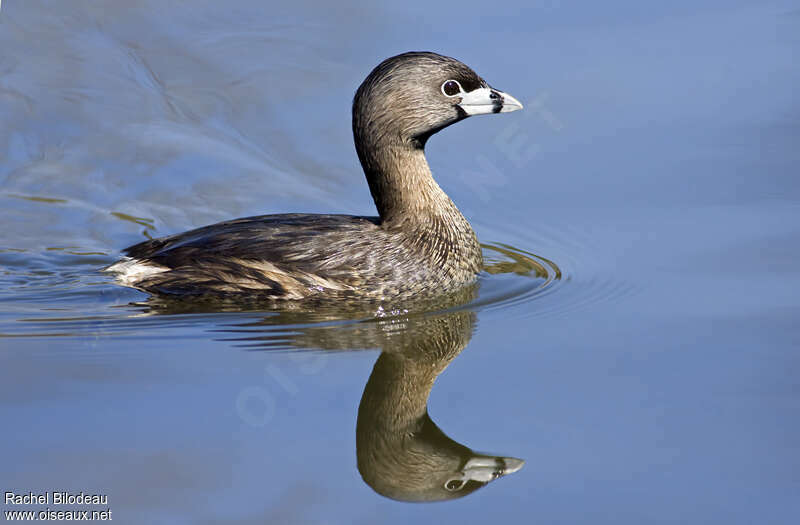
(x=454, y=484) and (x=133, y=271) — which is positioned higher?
(x=133, y=271)

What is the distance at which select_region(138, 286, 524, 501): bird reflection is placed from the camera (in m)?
6.13

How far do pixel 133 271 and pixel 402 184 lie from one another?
78.1 inches

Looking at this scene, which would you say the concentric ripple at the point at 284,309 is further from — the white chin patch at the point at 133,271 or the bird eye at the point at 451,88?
the bird eye at the point at 451,88

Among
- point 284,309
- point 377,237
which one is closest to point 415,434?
point 284,309

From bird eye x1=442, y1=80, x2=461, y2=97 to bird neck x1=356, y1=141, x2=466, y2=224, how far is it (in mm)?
436

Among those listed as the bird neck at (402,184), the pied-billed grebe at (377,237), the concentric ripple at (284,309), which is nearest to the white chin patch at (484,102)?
the pied-billed grebe at (377,237)

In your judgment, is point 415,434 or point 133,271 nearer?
point 415,434

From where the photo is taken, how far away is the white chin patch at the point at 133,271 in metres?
8.58

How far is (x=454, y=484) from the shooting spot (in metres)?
6.09

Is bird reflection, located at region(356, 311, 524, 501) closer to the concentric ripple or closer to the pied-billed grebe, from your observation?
the concentric ripple

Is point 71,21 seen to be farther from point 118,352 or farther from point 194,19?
point 118,352

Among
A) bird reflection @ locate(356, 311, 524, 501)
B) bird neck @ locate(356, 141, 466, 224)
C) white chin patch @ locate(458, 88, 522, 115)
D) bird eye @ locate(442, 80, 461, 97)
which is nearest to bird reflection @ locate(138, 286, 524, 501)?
bird reflection @ locate(356, 311, 524, 501)

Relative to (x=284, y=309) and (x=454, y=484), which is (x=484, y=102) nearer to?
(x=284, y=309)

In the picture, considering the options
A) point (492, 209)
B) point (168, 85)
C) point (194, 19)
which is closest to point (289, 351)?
point (492, 209)
